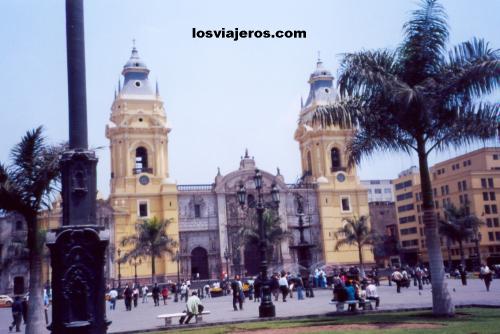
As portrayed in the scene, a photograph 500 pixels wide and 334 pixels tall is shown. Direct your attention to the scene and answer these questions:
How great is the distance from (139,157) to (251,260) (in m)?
13.9

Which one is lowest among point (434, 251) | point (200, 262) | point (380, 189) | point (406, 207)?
point (434, 251)

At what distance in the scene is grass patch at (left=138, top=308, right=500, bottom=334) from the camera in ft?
36.2

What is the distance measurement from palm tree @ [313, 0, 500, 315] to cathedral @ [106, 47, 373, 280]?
1371 inches

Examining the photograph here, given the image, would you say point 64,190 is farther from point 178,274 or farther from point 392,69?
point 178,274

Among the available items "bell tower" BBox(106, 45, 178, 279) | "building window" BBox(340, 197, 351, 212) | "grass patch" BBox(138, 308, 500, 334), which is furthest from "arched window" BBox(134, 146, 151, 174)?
"grass patch" BBox(138, 308, 500, 334)

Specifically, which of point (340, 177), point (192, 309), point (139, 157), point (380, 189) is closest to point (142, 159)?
point (139, 157)

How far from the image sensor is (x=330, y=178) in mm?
57375

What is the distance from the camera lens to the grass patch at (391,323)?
11.0 m

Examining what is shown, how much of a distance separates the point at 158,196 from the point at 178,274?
7546 mm

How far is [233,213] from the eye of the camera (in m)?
53.7

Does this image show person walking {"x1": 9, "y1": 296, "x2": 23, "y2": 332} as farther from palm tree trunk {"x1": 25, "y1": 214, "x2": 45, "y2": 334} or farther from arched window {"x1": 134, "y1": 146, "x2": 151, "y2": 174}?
arched window {"x1": 134, "y1": 146, "x2": 151, "y2": 174}

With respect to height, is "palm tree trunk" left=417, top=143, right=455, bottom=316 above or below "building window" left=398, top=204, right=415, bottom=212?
→ below

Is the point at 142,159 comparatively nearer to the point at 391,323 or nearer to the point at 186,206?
the point at 186,206

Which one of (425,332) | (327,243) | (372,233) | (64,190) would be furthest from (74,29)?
(327,243)
